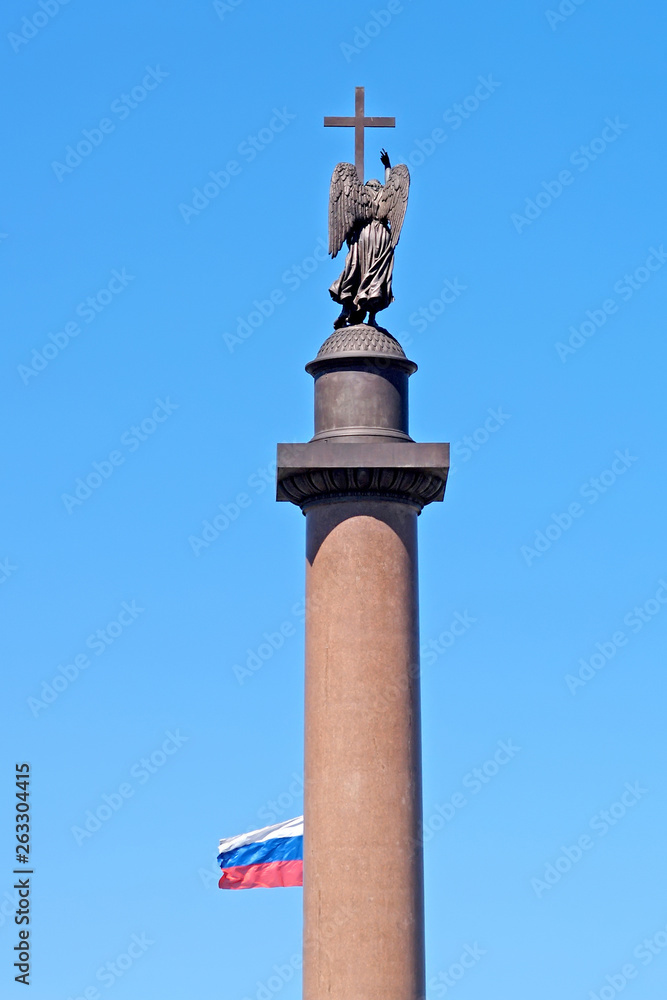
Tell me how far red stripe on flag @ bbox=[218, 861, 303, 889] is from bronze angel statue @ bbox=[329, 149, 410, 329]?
8.50 meters

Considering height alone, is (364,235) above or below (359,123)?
below

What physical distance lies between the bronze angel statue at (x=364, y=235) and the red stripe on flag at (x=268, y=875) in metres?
8.50

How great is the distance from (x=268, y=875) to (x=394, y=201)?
34.4 ft

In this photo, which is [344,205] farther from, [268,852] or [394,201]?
[268,852]

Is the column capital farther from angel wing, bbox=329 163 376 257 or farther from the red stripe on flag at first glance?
the red stripe on flag

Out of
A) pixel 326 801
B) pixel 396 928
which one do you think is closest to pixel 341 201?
pixel 326 801

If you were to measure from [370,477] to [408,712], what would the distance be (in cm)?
301

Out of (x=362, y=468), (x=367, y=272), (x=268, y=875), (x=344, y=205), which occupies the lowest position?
(x=268, y=875)

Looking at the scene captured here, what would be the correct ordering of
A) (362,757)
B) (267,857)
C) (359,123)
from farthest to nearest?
(267,857)
(359,123)
(362,757)

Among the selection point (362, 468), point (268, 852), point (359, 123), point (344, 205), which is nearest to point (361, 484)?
point (362, 468)

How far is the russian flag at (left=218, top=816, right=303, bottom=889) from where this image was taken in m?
26.0

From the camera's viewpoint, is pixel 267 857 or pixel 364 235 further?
pixel 267 857

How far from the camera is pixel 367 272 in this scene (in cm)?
2308

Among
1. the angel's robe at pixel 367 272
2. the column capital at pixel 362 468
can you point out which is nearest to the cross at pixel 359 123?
Answer: the angel's robe at pixel 367 272
